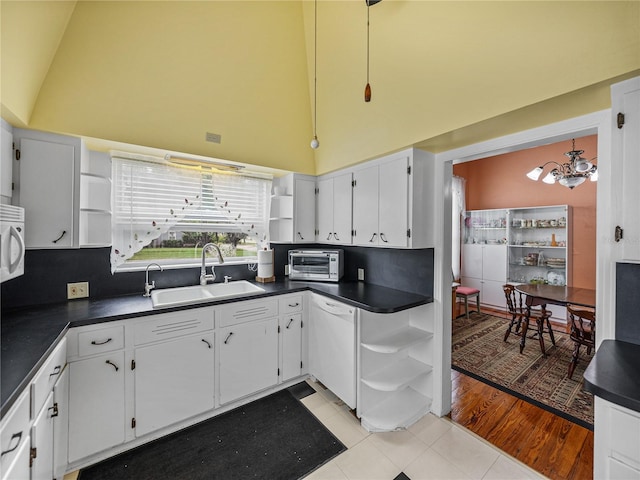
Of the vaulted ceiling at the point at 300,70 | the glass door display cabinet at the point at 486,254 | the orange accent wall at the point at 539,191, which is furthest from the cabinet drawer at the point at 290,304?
the orange accent wall at the point at 539,191

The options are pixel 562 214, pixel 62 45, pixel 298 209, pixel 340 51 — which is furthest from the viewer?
pixel 562 214

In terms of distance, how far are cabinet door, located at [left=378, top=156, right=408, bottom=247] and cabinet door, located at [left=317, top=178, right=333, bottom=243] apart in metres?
0.69

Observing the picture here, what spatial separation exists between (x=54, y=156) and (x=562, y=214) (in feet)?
20.9

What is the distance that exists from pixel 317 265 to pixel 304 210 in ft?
A: 2.15

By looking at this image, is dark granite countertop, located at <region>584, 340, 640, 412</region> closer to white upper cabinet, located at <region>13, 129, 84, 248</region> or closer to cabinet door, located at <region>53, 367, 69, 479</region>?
cabinet door, located at <region>53, 367, 69, 479</region>

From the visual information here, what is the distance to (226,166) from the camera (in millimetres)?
2719

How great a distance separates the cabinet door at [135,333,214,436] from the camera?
1.85 m

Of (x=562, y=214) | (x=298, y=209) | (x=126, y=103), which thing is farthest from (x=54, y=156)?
(x=562, y=214)

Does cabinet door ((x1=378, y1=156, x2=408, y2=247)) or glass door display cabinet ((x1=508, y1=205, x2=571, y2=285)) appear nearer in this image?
cabinet door ((x1=378, y1=156, x2=408, y2=247))

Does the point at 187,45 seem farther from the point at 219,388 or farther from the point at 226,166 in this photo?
the point at 219,388

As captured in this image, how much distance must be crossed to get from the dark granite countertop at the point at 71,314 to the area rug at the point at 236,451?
935mm

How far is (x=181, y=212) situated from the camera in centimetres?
259

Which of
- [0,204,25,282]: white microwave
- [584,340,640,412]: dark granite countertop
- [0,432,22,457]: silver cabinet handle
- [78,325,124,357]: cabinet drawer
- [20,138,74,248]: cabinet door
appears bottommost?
[0,432,22,457]: silver cabinet handle

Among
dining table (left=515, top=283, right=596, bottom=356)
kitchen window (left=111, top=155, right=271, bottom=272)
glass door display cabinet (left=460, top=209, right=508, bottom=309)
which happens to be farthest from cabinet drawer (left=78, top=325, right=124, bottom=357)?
glass door display cabinet (left=460, top=209, right=508, bottom=309)
